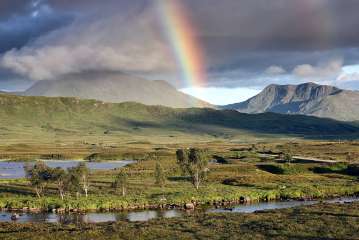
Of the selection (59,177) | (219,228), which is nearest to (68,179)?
(59,177)

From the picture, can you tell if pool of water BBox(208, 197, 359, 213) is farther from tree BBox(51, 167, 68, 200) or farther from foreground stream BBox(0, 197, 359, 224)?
tree BBox(51, 167, 68, 200)

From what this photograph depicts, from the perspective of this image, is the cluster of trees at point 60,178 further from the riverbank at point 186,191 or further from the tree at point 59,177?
the riverbank at point 186,191

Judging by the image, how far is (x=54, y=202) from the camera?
319 feet

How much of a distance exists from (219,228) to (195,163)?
55.2m

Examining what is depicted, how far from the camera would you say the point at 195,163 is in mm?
124250

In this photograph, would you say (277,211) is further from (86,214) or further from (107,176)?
(107,176)

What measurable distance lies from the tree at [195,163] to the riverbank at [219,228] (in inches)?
1595

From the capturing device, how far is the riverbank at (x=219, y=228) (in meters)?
64.4

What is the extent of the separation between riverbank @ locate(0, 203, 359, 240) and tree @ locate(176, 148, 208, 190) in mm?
40506

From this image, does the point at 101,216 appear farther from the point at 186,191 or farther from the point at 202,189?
the point at 202,189

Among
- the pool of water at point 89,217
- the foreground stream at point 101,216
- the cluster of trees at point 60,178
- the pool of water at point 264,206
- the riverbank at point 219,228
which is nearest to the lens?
the riverbank at point 219,228

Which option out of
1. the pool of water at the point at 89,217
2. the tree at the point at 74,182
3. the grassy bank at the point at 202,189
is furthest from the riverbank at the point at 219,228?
the tree at the point at 74,182

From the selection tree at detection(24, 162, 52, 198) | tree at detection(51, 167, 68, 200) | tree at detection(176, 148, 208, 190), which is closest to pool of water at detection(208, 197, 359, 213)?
tree at detection(176, 148, 208, 190)

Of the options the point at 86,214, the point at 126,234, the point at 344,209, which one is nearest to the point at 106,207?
the point at 86,214
